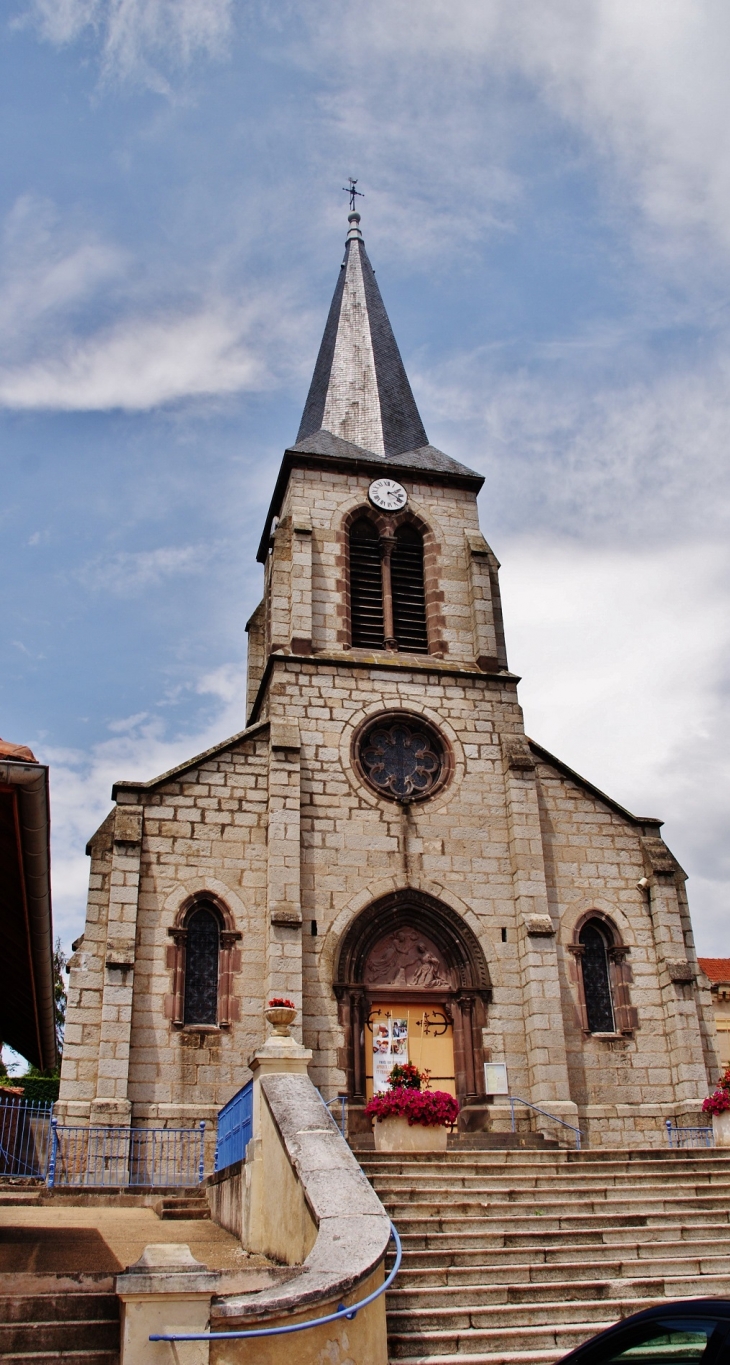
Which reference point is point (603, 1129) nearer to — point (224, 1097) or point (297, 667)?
point (224, 1097)

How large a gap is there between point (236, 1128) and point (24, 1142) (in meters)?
7.06

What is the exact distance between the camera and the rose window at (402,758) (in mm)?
18219

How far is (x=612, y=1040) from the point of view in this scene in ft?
56.1

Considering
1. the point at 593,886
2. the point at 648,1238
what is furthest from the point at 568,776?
the point at 648,1238

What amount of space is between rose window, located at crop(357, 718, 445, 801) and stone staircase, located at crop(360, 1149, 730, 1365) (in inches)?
276

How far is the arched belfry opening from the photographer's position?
1636 cm

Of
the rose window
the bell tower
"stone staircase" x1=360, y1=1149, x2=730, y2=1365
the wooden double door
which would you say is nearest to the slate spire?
the bell tower

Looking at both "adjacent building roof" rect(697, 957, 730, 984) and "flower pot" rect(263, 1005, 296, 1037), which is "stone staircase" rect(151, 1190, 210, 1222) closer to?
"flower pot" rect(263, 1005, 296, 1037)

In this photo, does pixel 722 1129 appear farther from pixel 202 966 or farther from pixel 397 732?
pixel 397 732

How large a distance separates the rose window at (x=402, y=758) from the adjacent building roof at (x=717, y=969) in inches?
565

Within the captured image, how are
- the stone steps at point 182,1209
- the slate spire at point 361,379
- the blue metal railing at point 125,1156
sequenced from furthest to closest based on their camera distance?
the slate spire at point 361,379 → the blue metal railing at point 125,1156 → the stone steps at point 182,1209

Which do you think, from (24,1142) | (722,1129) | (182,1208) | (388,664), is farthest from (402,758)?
(182,1208)

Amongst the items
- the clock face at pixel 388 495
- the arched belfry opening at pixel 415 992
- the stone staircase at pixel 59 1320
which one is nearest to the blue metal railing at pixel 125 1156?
the arched belfry opening at pixel 415 992

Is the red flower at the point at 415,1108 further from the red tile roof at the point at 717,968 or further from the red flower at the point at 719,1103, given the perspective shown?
the red tile roof at the point at 717,968
